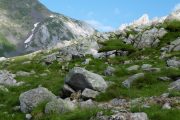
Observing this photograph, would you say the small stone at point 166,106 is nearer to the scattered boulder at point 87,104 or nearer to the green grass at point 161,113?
the green grass at point 161,113

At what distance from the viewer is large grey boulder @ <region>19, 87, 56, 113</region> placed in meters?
27.9

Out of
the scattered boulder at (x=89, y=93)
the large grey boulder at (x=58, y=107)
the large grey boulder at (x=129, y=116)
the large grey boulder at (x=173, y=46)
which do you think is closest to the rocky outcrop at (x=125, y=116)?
the large grey boulder at (x=129, y=116)

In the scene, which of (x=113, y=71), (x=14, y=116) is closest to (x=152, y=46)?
(x=113, y=71)

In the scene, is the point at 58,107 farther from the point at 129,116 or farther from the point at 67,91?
the point at 67,91

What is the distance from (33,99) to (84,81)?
5099 millimetres

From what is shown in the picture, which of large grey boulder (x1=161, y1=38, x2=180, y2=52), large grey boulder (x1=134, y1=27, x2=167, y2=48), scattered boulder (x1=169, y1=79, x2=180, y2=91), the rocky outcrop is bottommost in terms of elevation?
the rocky outcrop

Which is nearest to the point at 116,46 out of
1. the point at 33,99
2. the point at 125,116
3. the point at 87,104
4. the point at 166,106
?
the point at 87,104

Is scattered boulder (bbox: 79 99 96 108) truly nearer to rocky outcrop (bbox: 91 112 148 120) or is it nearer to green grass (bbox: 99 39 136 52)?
rocky outcrop (bbox: 91 112 148 120)

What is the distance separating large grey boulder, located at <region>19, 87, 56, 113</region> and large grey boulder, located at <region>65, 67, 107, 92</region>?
12.9 feet

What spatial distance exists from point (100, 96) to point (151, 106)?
22.7 feet

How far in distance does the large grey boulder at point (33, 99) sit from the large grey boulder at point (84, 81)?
3936mm

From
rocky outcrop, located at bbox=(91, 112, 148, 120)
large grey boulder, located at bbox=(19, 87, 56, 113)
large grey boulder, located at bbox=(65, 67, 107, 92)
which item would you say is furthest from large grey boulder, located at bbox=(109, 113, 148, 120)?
large grey boulder, located at bbox=(65, 67, 107, 92)

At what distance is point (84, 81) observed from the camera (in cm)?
3188

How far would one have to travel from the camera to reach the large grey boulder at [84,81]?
104 feet
